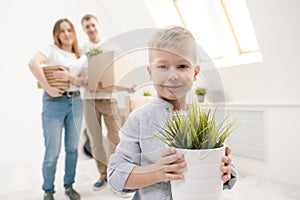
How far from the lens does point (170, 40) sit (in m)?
0.44

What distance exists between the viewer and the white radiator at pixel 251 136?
239 centimetres

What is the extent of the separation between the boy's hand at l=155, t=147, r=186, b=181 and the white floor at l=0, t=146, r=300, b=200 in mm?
1290

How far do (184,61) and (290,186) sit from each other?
2.12 meters

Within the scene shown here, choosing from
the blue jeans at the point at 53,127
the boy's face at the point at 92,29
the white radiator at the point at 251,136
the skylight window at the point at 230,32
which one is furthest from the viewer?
the skylight window at the point at 230,32

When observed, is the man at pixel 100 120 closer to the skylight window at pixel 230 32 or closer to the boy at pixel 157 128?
the boy at pixel 157 128

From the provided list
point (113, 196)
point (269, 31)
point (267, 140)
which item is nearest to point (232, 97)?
point (267, 140)

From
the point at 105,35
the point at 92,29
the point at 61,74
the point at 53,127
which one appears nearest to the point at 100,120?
the point at 61,74

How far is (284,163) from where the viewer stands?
2.24 m

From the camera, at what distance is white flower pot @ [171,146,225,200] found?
0.40 meters

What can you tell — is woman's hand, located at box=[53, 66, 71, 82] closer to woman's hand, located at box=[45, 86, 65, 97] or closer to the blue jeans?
woman's hand, located at box=[45, 86, 65, 97]

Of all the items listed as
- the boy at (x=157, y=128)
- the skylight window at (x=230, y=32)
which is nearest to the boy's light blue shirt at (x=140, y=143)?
the boy at (x=157, y=128)

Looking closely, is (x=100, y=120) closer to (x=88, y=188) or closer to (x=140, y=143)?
(x=140, y=143)

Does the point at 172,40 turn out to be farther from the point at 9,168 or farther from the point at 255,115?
the point at 9,168

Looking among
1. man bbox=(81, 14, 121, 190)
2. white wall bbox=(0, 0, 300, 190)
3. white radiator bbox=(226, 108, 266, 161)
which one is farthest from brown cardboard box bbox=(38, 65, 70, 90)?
white radiator bbox=(226, 108, 266, 161)
